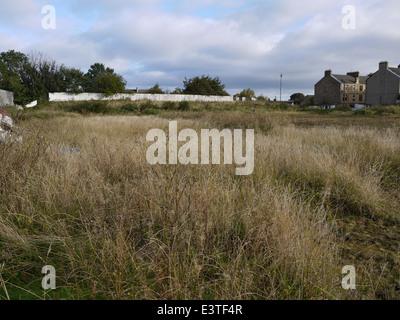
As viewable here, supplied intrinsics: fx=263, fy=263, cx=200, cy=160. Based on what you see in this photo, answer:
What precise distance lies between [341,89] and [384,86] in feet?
22.6

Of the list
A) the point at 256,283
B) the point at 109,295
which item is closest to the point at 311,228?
the point at 256,283

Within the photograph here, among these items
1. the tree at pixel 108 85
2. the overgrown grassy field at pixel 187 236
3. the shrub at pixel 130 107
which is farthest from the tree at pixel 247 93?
the overgrown grassy field at pixel 187 236

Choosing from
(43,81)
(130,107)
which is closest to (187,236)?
(130,107)

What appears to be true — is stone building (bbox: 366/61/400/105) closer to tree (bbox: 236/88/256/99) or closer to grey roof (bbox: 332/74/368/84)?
grey roof (bbox: 332/74/368/84)

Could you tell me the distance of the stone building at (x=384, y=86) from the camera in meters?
41.8

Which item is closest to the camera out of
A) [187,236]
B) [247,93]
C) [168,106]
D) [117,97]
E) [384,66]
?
[187,236]

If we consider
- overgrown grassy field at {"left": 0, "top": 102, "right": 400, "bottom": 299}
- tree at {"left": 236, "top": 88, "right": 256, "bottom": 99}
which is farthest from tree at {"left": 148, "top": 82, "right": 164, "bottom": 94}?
overgrown grassy field at {"left": 0, "top": 102, "right": 400, "bottom": 299}

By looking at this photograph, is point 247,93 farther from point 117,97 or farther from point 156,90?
point 117,97

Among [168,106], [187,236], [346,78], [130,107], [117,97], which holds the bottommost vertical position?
[187,236]

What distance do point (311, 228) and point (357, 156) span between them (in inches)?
138

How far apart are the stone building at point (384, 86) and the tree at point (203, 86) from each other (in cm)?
2694

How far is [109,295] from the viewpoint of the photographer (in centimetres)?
175

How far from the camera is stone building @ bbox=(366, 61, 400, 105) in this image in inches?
1646

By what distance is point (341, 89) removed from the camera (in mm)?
49250
